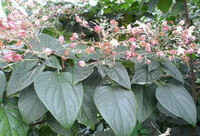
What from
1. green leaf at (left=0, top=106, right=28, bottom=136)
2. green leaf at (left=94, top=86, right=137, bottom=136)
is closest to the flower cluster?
green leaf at (left=94, top=86, right=137, bottom=136)

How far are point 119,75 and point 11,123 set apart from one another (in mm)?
277

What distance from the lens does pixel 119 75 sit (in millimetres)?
618

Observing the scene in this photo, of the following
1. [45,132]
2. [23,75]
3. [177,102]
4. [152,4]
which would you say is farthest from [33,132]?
[152,4]

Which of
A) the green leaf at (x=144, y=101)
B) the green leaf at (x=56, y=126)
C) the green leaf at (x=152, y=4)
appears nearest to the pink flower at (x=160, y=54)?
the green leaf at (x=144, y=101)

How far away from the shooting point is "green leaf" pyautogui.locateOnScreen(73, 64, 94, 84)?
592 millimetres

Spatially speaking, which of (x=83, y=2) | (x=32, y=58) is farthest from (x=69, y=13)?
(x=32, y=58)

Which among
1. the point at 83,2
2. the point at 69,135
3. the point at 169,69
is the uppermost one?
the point at 83,2

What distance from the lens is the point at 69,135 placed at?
2.01ft

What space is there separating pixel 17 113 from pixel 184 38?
0.51 metres

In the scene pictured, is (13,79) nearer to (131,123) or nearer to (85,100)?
(85,100)

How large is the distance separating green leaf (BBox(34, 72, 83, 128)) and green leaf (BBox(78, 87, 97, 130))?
5 cm

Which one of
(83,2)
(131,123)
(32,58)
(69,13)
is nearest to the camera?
(131,123)

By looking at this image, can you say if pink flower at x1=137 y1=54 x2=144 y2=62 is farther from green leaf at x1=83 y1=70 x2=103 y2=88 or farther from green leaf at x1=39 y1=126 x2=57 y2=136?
green leaf at x1=39 y1=126 x2=57 y2=136

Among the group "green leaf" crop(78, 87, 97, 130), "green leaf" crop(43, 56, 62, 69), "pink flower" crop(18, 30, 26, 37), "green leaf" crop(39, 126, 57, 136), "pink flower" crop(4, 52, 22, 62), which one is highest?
"pink flower" crop(18, 30, 26, 37)
